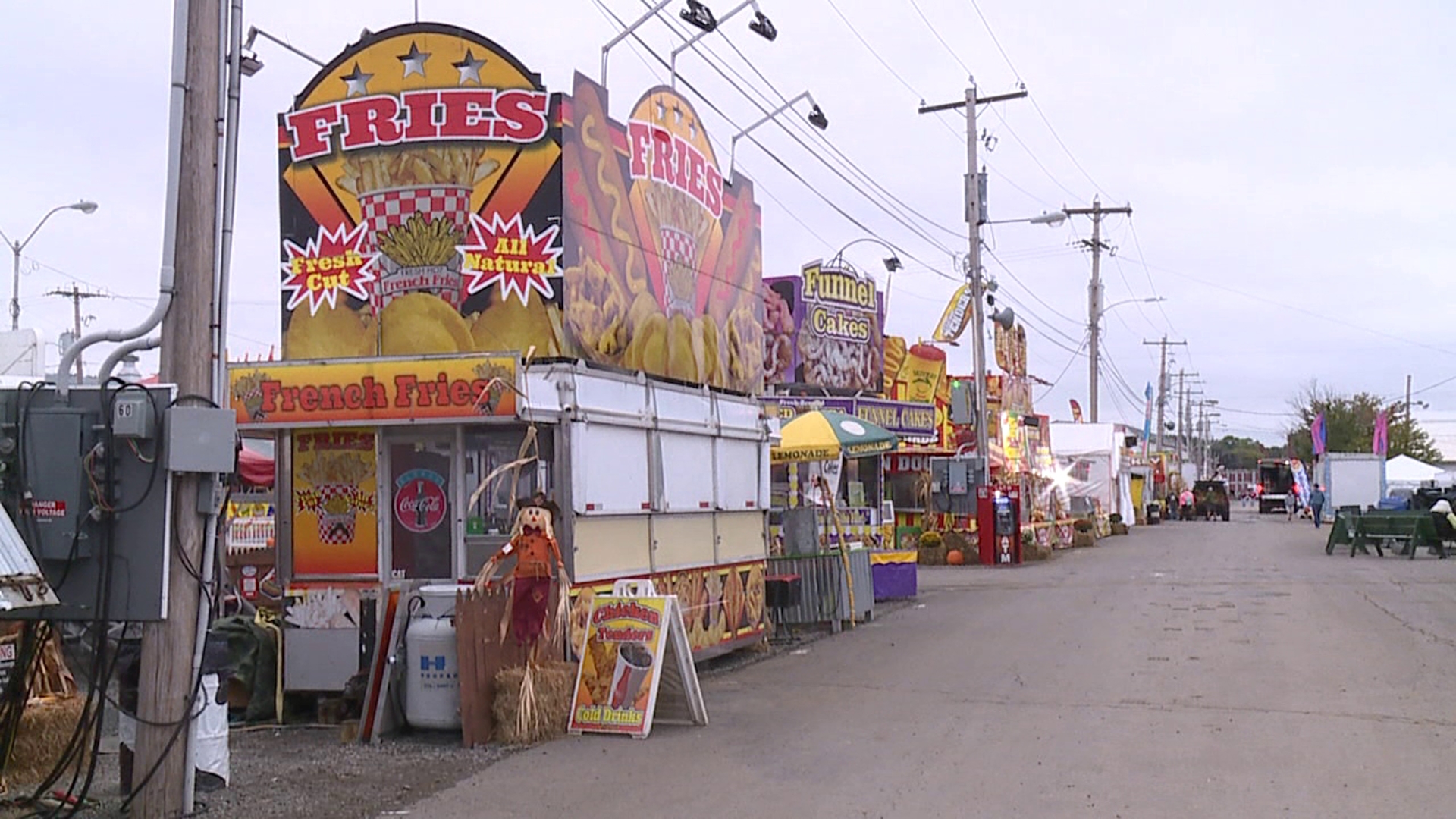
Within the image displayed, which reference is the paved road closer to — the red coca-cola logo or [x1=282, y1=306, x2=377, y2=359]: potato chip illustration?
the red coca-cola logo

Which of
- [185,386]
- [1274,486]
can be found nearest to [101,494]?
[185,386]

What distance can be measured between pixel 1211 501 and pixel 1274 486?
59.9ft

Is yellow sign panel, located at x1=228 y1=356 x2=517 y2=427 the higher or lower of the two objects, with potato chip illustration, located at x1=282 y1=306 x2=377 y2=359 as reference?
lower

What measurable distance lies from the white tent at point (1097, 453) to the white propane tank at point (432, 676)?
44.2 m

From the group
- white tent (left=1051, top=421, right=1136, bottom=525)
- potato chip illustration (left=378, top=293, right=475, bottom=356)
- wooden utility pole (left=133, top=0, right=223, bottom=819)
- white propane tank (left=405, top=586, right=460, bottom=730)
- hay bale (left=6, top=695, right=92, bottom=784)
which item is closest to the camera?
wooden utility pole (left=133, top=0, right=223, bottom=819)

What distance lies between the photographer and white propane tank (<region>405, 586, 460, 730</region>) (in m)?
10.6

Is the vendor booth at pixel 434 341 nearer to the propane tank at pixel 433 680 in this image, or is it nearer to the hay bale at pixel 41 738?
the propane tank at pixel 433 680

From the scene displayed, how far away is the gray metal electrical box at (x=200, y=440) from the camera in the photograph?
7.87 m

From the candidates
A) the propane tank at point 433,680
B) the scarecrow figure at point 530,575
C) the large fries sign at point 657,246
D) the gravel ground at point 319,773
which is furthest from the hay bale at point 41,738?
the large fries sign at point 657,246

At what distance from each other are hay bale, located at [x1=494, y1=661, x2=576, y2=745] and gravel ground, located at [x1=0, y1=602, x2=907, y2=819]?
0.57 ft

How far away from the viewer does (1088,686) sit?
42.7 feet

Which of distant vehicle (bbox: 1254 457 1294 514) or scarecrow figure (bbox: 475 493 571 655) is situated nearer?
scarecrow figure (bbox: 475 493 571 655)

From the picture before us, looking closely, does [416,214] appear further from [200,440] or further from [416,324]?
[200,440]

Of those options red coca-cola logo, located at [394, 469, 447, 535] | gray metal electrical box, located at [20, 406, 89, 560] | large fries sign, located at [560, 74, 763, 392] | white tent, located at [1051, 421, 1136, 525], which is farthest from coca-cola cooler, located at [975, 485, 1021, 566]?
gray metal electrical box, located at [20, 406, 89, 560]
